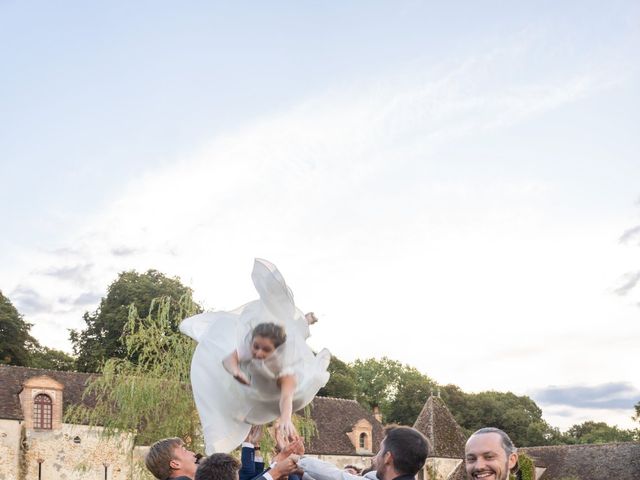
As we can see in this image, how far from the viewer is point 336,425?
51781 mm

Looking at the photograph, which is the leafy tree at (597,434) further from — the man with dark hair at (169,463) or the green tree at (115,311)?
the man with dark hair at (169,463)

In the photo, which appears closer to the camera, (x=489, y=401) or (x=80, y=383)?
(x=80, y=383)

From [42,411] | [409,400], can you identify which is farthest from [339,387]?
[42,411]

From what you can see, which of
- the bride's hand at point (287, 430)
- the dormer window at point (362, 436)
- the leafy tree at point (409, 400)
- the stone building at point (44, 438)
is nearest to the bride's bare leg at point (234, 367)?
the bride's hand at point (287, 430)

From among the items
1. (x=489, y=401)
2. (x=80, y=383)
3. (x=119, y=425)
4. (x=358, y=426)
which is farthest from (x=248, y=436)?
(x=489, y=401)

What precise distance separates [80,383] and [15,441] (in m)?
5.18

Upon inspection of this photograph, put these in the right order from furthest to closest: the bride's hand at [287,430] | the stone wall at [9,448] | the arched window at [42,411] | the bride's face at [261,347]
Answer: the arched window at [42,411]
the stone wall at [9,448]
the bride's face at [261,347]
the bride's hand at [287,430]

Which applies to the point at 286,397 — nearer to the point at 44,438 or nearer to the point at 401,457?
the point at 401,457

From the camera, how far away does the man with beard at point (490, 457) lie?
15.0ft

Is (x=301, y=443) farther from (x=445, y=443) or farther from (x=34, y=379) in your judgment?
(x=445, y=443)

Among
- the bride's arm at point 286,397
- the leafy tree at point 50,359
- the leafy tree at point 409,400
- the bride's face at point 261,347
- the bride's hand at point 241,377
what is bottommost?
the bride's arm at point 286,397

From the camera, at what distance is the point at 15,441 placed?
38.2 metres

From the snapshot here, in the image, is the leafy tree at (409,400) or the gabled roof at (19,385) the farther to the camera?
the leafy tree at (409,400)

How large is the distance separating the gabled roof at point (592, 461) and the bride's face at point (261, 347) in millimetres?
47234
